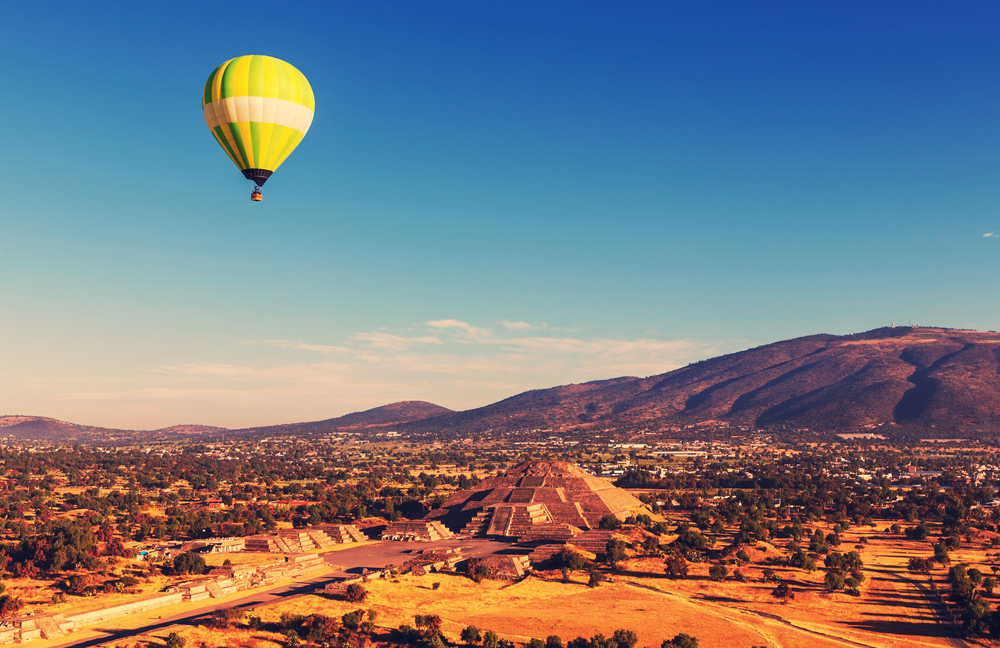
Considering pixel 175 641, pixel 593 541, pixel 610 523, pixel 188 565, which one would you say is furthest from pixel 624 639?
pixel 610 523

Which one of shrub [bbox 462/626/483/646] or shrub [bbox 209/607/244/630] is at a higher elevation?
shrub [bbox 209/607/244/630]

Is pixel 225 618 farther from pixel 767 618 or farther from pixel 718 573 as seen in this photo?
pixel 718 573

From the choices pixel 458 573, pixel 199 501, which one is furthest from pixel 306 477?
pixel 458 573

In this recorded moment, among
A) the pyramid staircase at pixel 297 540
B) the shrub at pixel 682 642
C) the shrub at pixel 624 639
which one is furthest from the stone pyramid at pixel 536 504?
the shrub at pixel 682 642

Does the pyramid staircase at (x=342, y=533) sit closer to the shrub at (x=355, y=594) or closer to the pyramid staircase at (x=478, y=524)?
the pyramid staircase at (x=478, y=524)

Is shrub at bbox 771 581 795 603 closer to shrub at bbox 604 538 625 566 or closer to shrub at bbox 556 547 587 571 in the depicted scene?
shrub at bbox 604 538 625 566

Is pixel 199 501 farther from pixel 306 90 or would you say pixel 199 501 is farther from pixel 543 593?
pixel 306 90

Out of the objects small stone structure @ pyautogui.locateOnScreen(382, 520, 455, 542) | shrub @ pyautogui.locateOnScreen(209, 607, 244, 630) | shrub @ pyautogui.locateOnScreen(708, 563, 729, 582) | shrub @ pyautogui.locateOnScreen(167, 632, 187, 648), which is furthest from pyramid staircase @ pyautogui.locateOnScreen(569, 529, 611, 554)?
shrub @ pyautogui.locateOnScreen(167, 632, 187, 648)
